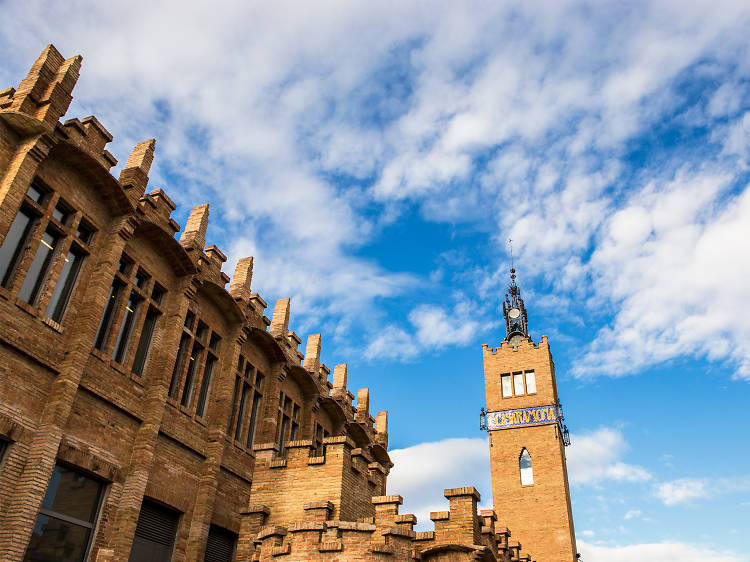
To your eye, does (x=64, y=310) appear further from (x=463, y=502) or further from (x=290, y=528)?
(x=463, y=502)

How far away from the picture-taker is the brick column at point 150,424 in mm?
13625

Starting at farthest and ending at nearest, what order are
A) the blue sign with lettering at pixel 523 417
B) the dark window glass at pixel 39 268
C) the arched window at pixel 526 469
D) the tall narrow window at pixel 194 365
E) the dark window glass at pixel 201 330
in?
the blue sign with lettering at pixel 523 417 → the arched window at pixel 526 469 → the dark window glass at pixel 201 330 → the tall narrow window at pixel 194 365 → the dark window glass at pixel 39 268

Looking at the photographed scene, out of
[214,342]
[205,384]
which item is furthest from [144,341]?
[214,342]

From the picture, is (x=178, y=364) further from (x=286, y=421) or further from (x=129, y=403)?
(x=286, y=421)

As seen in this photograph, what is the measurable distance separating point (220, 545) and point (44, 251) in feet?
29.7

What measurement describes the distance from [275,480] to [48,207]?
8.25m

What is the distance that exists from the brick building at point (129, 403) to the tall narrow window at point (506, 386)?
20.0 metres

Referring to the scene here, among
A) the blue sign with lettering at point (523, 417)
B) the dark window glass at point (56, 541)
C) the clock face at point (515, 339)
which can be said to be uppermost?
the clock face at point (515, 339)

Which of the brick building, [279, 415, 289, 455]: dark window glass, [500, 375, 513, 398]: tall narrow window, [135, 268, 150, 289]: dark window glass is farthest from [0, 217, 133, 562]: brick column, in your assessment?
[500, 375, 513, 398]: tall narrow window

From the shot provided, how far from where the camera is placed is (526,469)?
116ft

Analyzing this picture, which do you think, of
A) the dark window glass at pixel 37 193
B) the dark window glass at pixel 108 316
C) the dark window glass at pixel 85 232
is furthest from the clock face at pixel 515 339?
the dark window glass at pixel 37 193

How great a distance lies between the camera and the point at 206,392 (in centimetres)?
1816

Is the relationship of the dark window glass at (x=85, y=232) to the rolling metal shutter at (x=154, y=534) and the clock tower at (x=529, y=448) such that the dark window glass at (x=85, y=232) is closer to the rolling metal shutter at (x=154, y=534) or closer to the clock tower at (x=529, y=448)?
the rolling metal shutter at (x=154, y=534)

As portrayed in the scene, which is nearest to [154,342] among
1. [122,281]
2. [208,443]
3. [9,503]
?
[122,281]
